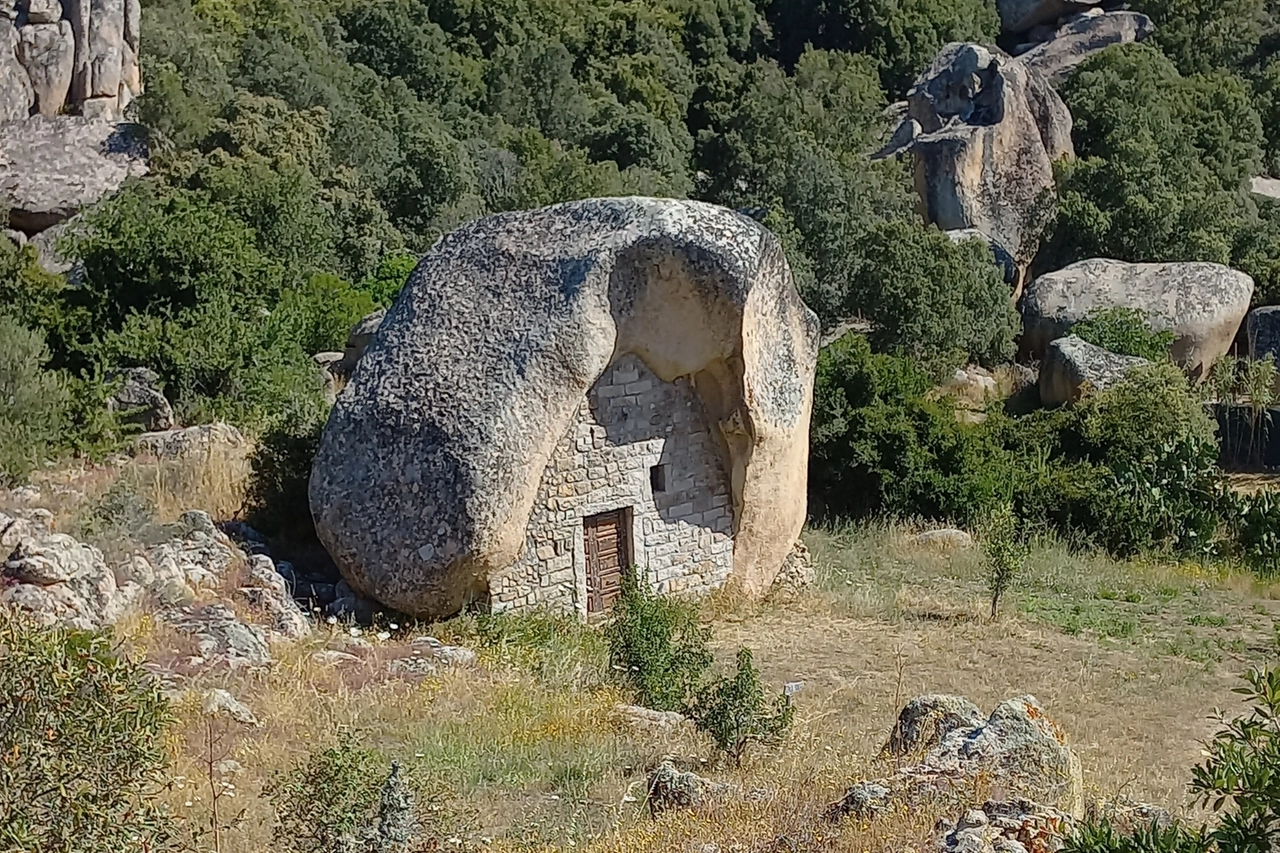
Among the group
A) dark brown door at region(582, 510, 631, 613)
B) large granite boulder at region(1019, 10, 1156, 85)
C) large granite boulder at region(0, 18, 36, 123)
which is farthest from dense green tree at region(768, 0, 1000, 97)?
dark brown door at region(582, 510, 631, 613)

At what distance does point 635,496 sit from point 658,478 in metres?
0.39

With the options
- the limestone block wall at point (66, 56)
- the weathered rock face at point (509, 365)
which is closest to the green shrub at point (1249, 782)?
the weathered rock face at point (509, 365)

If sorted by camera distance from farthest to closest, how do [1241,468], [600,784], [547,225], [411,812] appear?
1. [1241,468]
2. [547,225]
3. [600,784]
4. [411,812]

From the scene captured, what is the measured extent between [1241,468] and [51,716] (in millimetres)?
23089

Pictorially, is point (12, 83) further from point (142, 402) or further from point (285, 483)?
point (285, 483)

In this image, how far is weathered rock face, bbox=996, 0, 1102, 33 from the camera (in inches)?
2151

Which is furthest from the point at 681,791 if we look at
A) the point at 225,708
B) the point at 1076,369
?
the point at 1076,369

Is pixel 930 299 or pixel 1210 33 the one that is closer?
pixel 930 299

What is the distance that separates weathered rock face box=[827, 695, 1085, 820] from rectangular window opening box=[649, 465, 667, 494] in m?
6.84

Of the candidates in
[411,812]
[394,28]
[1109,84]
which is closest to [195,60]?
[394,28]

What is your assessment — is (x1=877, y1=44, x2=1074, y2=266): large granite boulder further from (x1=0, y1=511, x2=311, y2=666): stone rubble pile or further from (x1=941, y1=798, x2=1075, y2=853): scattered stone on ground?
(x1=941, y1=798, x2=1075, y2=853): scattered stone on ground

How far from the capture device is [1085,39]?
47.3 meters

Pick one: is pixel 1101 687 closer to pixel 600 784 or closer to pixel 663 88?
pixel 600 784

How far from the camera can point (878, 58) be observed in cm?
5544
